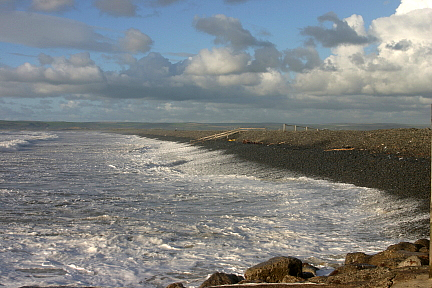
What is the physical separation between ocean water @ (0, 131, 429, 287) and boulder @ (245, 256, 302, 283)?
728 millimetres

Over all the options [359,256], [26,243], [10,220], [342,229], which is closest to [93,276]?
[26,243]

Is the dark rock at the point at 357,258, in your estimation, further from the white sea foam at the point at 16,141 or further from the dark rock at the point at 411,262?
the white sea foam at the point at 16,141

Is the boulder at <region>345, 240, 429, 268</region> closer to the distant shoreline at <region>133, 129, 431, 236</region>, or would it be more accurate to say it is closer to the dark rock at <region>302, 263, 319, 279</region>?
the dark rock at <region>302, 263, 319, 279</region>

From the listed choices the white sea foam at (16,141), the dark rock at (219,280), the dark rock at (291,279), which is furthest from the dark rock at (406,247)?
the white sea foam at (16,141)

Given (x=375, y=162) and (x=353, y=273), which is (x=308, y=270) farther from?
(x=375, y=162)

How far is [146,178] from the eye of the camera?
19344 mm

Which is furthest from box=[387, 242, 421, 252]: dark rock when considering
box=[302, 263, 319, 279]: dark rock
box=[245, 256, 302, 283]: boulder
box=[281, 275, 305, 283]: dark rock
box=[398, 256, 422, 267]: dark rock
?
box=[281, 275, 305, 283]: dark rock

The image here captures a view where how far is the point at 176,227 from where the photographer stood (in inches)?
381

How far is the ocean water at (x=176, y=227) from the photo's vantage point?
6.94 metres

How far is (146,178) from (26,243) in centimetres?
1112

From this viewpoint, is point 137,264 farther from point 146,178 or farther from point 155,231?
point 146,178

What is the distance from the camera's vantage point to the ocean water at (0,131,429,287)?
6.94 m

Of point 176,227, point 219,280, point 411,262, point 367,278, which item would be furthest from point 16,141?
point 367,278

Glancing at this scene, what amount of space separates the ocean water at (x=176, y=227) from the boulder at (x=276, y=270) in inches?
28.6
